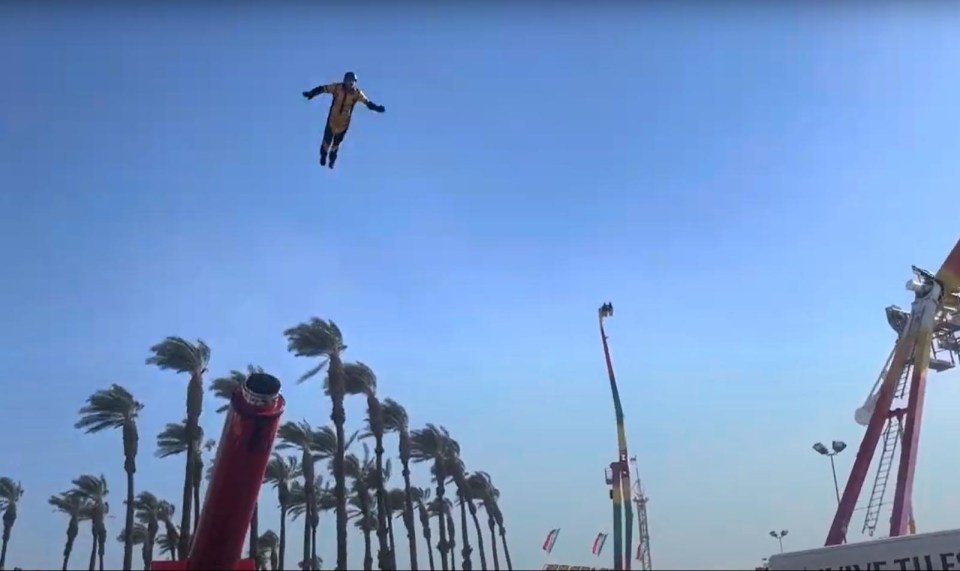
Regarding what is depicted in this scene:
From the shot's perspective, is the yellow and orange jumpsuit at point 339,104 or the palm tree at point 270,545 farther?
the palm tree at point 270,545

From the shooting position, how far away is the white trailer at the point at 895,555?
67.8ft

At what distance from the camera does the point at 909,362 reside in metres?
36.5

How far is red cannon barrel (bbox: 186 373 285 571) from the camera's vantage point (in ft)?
47.9

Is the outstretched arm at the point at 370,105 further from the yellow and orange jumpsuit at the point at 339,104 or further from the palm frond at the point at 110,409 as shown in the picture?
the palm frond at the point at 110,409

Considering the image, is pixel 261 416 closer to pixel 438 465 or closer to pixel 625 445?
pixel 625 445

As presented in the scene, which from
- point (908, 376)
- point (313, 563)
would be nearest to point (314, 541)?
point (313, 563)

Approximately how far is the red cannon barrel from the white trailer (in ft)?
46.4

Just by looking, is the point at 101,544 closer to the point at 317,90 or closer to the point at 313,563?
the point at 313,563

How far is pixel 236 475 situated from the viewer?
14.5m

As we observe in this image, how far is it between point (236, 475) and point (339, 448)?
97.9 ft

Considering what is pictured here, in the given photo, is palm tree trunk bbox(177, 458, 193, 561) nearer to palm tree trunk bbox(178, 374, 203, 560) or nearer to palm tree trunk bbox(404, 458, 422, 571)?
palm tree trunk bbox(178, 374, 203, 560)

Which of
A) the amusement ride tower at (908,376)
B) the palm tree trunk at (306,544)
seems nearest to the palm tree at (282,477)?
the palm tree trunk at (306,544)

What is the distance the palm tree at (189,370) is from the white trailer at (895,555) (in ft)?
102

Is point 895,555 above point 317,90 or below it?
below
